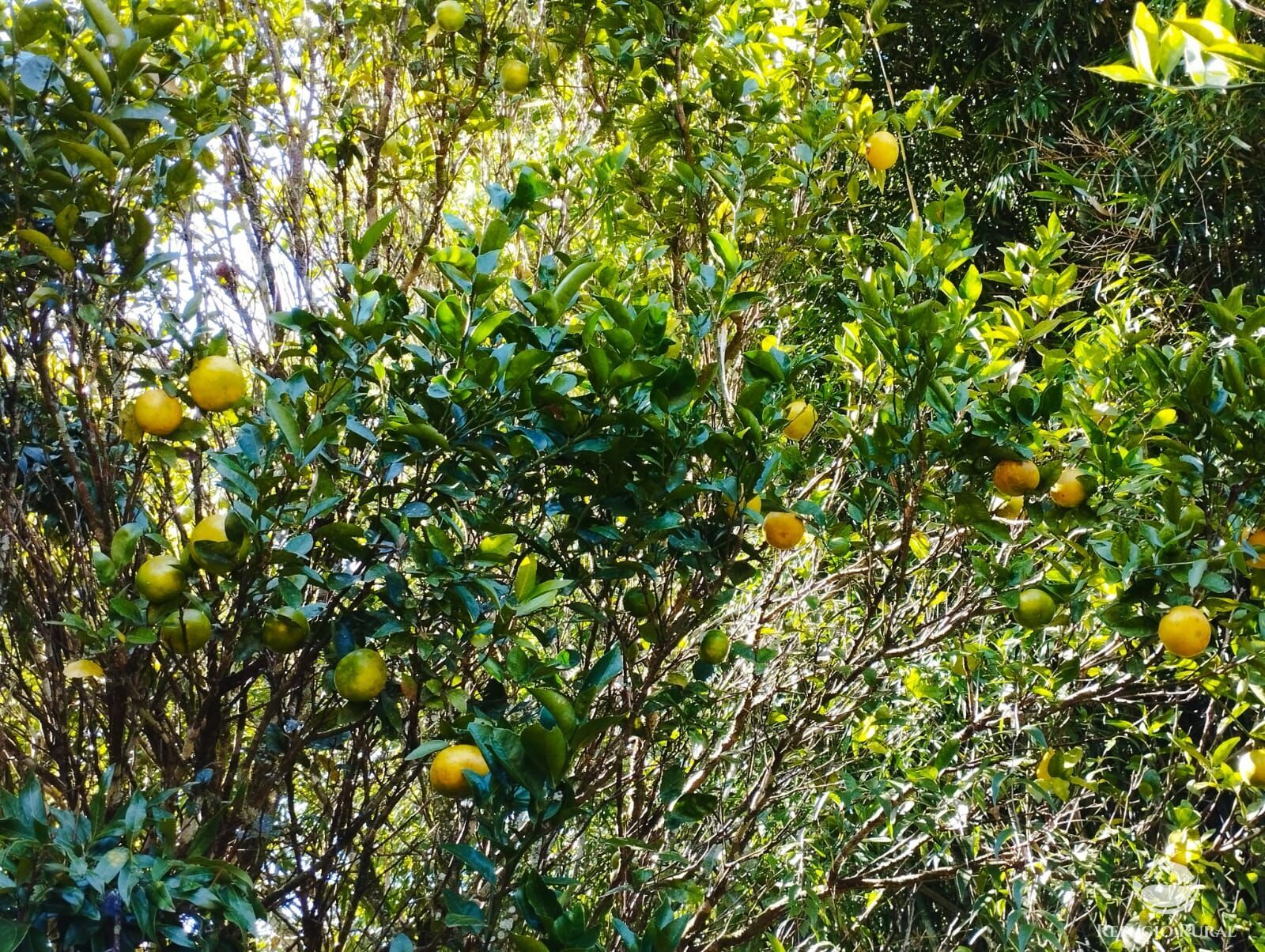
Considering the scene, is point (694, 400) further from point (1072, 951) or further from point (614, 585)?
point (1072, 951)

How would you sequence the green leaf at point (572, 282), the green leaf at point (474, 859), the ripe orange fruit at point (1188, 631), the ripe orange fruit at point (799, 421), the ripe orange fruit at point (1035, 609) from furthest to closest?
the ripe orange fruit at point (799, 421)
the ripe orange fruit at point (1035, 609)
the ripe orange fruit at point (1188, 631)
the green leaf at point (572, 282)
the green leaf at point (474, 859)

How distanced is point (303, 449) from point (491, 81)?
5.11 ft

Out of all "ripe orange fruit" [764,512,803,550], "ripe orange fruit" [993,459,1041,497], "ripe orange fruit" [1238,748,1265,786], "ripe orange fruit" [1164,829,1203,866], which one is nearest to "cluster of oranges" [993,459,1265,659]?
"ripe orange fruit" [993,459,1041,497]

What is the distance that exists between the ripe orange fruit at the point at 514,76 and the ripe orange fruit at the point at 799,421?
3.46ft

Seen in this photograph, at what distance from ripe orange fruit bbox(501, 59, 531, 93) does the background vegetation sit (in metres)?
0.01

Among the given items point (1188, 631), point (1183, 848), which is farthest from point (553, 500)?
point (1183, 848)

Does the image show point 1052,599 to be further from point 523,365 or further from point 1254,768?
point 523,365

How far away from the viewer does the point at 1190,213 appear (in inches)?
173

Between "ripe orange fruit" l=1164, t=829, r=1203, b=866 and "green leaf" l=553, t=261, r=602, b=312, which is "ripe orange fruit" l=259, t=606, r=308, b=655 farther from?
"ripe orange fruit" l=1164, t=829, r=1203, b=866

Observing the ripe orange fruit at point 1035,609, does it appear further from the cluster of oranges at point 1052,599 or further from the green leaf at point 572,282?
the green leaf at point 572,282

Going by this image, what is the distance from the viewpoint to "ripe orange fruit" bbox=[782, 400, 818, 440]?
73.5 inches

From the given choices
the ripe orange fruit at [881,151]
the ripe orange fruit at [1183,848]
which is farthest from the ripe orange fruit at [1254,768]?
the ripe orange fruit at [881,151]

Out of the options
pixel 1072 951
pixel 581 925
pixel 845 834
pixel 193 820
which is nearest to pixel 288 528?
pixel 193 820

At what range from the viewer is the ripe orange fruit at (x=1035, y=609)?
64.7 inches
